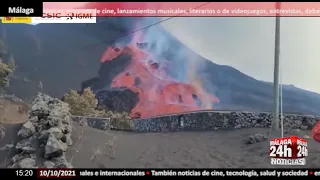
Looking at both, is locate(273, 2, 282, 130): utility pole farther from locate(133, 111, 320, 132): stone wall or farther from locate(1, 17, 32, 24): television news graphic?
locate(1, 17, 32, 24): television news graphic

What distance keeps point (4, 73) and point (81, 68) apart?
2.68ft

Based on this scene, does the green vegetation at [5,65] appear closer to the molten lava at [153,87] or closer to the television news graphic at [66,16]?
the television news graphic at [66,16]

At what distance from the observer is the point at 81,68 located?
4.93 m

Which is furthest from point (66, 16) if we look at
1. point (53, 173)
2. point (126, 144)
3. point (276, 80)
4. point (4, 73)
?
point (276, 80)

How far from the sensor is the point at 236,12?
488cm

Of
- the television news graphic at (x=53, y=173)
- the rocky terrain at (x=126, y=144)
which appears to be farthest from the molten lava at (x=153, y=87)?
the television news graphic at (x=53, y=173)

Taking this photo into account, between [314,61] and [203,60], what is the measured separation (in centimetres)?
119

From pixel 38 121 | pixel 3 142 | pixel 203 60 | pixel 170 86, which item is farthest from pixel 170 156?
pixel 3 142

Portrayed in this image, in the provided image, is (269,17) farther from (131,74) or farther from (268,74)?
(131,74)

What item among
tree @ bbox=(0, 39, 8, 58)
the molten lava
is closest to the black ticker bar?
the molten lava

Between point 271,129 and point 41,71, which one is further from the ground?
point 41,71

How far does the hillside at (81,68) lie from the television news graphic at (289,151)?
1.08 ft

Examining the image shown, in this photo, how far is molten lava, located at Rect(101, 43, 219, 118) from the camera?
494 centimetres

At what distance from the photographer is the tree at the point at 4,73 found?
4894mm
